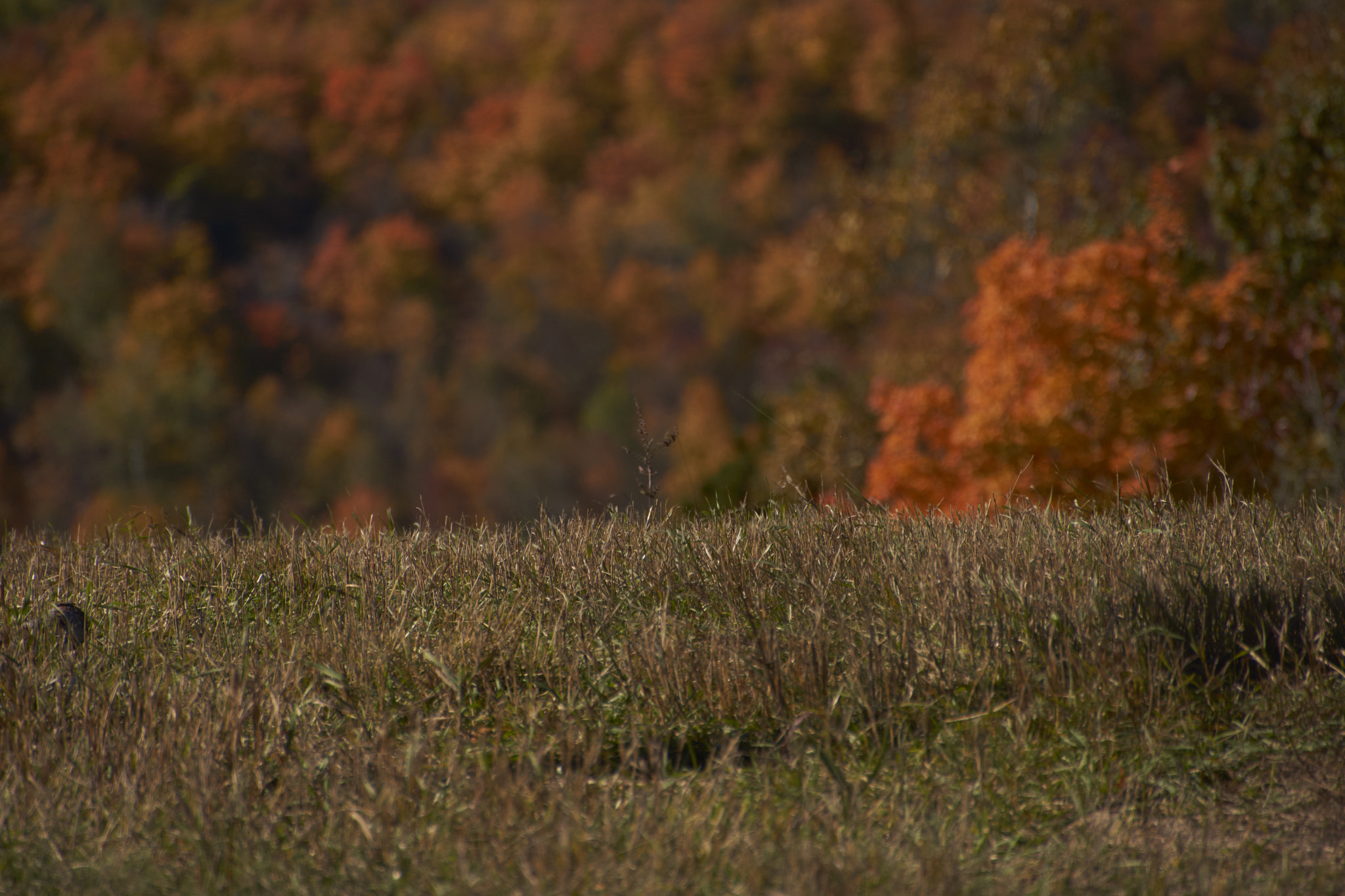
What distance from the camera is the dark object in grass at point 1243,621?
316cm

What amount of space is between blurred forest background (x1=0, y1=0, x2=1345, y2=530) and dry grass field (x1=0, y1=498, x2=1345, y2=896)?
1044mm

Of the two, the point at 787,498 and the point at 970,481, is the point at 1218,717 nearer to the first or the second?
the point at 787,498

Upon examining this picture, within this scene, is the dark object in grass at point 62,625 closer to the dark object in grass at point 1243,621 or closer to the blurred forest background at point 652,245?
the blurred forest background at point 652,245

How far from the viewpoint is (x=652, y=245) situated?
66.8 metres

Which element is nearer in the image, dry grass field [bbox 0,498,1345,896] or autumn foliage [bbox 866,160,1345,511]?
dry grass field [bbox 0,498,1345,896]

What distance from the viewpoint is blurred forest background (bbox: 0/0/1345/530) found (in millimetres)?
14273

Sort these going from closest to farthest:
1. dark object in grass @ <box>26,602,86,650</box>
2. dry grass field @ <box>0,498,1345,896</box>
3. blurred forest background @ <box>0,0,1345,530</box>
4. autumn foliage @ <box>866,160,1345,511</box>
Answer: dry grass field @ <box>0,498,1345,896</box> < dark object in grass @ <box>26,602,86,650</box> < autumn foliage @ <box>866,160,1345,511</box> < blurred forest background @ <box>0,0,1345,530</box>

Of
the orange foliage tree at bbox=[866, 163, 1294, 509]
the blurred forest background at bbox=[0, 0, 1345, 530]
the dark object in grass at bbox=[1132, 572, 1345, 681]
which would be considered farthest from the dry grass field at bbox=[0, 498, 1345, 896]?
the orange foliage tree at bbox=[866, 163, 1294, 509]

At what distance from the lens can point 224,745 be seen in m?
2.81

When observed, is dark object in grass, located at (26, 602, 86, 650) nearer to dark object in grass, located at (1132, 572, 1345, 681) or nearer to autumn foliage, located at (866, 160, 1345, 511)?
dark object in grass, located at (1132, 572, 1345, 681)

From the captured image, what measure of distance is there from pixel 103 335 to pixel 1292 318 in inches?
2677

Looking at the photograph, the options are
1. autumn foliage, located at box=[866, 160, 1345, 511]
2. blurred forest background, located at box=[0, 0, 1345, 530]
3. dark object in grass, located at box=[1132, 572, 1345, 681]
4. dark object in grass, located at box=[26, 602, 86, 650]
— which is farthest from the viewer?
blurred forest background, located at box=[0, 0, 1345, 530]

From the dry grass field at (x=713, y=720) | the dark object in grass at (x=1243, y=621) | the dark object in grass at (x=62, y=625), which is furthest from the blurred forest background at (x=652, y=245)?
the dark object in grass at (x=1243, y=621)

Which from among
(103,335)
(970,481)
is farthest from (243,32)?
(970,481)
